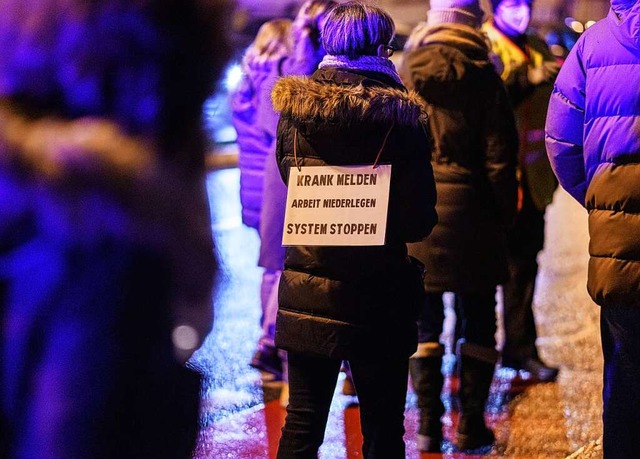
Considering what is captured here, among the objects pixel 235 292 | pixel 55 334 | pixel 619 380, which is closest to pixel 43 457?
pixel 55 334

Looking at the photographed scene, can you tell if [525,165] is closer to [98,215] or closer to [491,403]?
[491,403]

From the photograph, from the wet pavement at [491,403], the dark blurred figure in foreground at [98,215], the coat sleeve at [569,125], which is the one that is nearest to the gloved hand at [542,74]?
the wet pavement at [491,403]

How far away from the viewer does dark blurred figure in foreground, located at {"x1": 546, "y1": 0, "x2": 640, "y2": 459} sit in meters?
3.36

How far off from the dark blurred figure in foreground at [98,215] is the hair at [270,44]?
4012 millimetres

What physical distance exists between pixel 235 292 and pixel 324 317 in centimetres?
527

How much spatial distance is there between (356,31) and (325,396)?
1.28 m

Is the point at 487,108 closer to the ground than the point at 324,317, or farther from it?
farther from it

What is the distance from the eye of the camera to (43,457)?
4.99 feet

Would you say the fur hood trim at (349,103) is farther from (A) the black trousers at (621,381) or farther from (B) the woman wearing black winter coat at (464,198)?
(B) the woman wearing black winter coat at (464,198)

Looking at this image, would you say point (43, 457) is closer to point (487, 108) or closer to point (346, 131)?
point (346, 131)

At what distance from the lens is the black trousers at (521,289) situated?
6.00m

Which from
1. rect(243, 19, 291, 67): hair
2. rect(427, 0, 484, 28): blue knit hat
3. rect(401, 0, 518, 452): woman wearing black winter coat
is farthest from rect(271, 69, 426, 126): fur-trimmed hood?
rect(243, 19, 291, 67): hair

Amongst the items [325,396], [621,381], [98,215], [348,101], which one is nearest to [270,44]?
[348,101]

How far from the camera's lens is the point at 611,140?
3.41m
